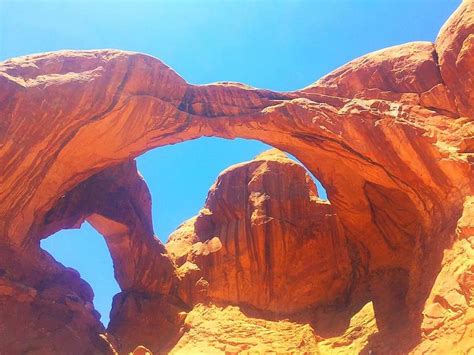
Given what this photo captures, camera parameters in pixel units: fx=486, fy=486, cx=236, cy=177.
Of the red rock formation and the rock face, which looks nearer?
the rock face

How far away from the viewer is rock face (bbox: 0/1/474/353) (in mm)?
14992

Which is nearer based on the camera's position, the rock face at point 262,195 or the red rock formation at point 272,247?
the rock face at point 262,195

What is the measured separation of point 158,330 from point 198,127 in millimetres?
9159

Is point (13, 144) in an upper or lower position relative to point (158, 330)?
upper

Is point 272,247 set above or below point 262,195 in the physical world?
below

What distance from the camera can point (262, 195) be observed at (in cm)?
2441

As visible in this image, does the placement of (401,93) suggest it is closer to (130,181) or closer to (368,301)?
(368,301)

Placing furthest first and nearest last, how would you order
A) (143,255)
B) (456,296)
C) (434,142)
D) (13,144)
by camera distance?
(143,255) < (13,144) < (434,142) < (456,296)

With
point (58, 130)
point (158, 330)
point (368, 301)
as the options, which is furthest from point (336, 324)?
point (58, 130)

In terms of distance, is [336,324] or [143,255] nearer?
[336,324]

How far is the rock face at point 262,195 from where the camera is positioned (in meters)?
15.0

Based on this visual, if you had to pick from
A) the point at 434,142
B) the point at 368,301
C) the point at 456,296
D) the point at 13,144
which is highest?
the point at 13,144

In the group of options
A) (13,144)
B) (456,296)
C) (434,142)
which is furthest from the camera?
(13,144)

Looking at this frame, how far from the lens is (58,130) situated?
17.4 meters
